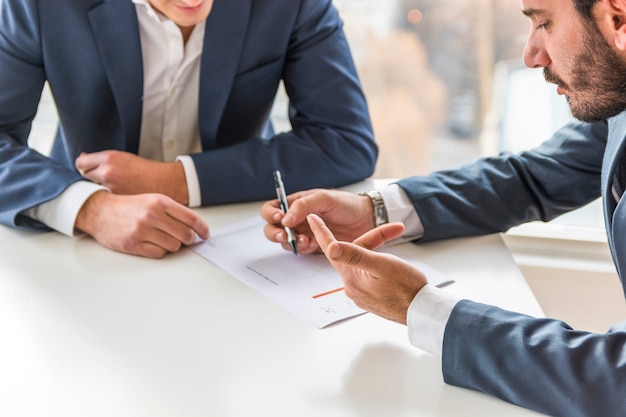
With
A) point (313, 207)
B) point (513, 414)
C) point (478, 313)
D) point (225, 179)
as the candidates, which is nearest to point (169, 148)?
point (225, 179)

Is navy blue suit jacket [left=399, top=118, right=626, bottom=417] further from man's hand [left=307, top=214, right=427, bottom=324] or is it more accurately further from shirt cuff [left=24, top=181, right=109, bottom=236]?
shirt cuff [left=24, top=181, right=109, bottom=236]

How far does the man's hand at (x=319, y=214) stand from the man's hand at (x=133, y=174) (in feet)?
0.84

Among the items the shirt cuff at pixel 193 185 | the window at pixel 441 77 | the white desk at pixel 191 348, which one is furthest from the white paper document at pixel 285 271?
the window at pixel 441 77

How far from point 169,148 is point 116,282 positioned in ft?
2.16

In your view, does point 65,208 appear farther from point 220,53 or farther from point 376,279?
point 376,279

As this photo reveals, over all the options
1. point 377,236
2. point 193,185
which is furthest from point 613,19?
point 193,185

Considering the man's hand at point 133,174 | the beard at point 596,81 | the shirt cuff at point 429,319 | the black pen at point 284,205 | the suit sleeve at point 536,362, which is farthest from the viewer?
the man's hand at point 133,174

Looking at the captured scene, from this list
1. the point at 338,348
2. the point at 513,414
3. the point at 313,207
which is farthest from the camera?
the point at 313,207

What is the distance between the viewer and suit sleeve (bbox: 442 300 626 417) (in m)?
1.05

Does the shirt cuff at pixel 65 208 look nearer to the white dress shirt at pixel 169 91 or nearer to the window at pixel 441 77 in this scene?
the white dress shirt at pixel 169 91

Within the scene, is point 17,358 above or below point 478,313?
below

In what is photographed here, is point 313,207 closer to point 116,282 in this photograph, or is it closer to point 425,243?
point 425,243

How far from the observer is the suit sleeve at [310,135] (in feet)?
5.85

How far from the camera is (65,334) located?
1.23 meters
